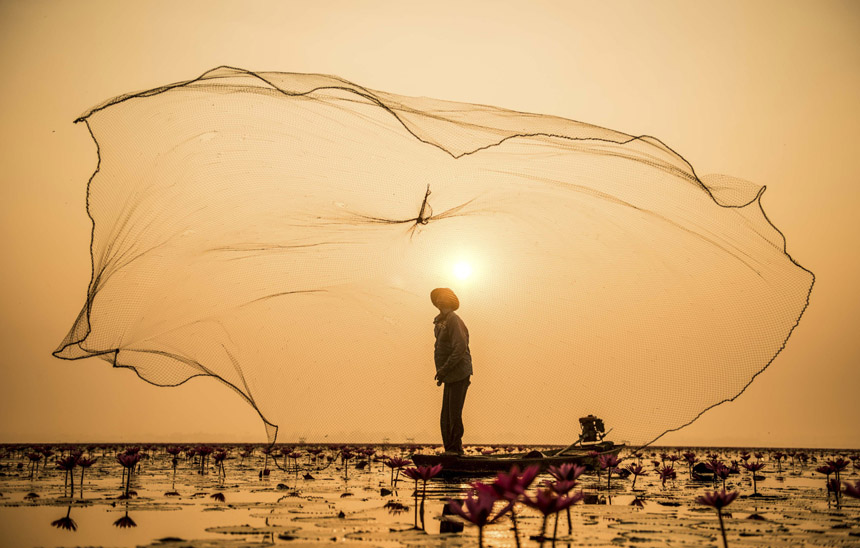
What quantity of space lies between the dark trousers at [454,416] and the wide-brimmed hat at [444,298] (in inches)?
52.9

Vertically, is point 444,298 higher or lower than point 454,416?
higher

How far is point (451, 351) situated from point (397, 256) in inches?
77.4

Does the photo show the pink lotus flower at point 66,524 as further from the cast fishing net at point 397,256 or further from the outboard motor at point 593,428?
the outboard motor at point 593,428

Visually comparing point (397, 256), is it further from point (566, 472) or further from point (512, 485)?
point (512, 485)

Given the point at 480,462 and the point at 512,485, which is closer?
A: the point at 512,485

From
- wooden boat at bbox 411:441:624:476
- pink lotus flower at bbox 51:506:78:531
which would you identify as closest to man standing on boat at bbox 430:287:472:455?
wooden boat at bbox 411:441:624:476

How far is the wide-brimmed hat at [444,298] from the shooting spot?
11.2 metres

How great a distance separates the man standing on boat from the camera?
1128 centimetres

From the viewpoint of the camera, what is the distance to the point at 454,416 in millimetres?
11633

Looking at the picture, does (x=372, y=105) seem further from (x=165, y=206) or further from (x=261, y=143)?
(x=165, y=206)

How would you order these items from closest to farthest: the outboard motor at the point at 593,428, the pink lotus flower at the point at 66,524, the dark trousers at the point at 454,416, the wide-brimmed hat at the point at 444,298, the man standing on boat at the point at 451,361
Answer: the pink lotus flower at the point at 66,524 < the wide-brimmed hat at the point at 444,298 < the man standing on boat at the point at 451,361 < the dark trousers at the point at 454,416 < the outboard motor at the point at 593,428

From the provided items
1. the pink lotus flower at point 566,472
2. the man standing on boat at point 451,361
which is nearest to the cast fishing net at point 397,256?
the man standing on boat at point 451,361

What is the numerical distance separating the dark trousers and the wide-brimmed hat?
4.40 ft

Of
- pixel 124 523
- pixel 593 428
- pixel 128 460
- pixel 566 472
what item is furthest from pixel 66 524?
pixel 593 428
